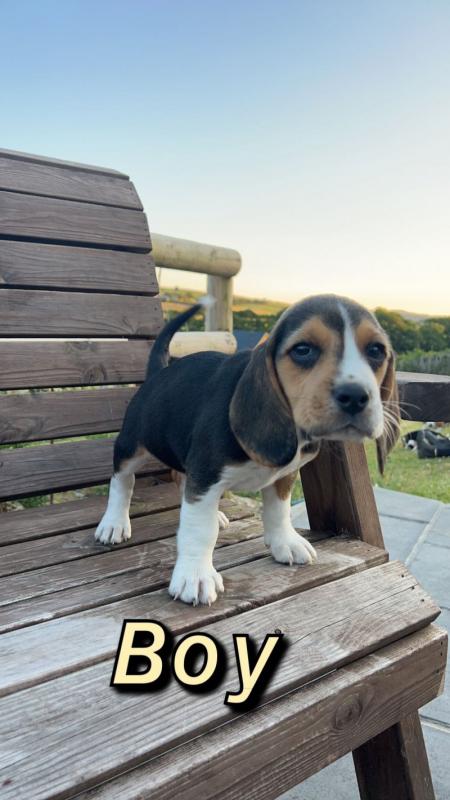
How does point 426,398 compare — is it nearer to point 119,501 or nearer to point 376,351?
point 376,351

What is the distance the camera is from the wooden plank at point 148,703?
0.89m

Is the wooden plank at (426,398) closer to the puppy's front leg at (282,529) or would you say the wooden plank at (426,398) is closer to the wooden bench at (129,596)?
the wooden bench at (129,596)

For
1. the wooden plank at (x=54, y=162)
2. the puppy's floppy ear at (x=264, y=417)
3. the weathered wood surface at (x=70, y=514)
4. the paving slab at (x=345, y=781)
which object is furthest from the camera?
the wooden plank at (x=54, y=162)

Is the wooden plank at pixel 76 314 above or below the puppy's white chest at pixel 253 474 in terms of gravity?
above

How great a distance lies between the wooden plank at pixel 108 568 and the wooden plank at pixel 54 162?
1.39 meters

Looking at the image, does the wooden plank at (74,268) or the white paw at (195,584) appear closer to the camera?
the white paw at (195,584)

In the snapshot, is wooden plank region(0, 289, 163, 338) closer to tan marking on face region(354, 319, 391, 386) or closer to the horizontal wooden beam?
the horizontal wooden beam

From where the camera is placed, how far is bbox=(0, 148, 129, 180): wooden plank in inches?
93.0

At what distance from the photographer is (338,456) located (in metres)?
1.59

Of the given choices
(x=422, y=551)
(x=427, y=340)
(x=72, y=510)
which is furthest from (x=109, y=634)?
(x=422, y=551)

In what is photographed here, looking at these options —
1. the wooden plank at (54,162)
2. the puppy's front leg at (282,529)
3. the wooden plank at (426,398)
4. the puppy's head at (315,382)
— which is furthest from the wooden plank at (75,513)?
the wooden plank at (54,162)

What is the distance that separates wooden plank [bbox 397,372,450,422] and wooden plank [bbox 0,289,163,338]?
100 cm

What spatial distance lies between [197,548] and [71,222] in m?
1.47

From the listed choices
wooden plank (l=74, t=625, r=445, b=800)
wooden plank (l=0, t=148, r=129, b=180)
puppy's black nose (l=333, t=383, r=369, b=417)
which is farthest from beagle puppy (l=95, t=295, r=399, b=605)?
wooden plank (l=0, t=148, r=129, b=180)
